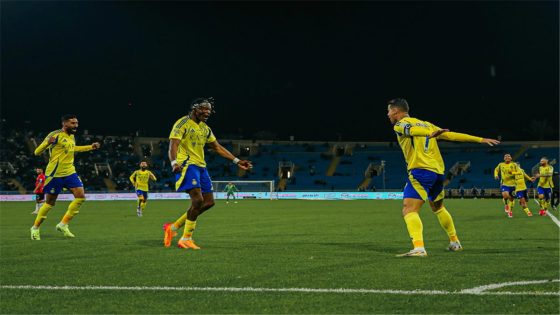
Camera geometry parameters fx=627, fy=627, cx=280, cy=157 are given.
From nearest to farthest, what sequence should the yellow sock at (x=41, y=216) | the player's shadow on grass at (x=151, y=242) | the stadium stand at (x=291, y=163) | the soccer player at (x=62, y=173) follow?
the player's shadow on grass at (x=151, y=242)
the yellow sock at (x=41, y=216)
the soccer player at (x=62, y=173)
the stadium stand at (x=291, y=163)

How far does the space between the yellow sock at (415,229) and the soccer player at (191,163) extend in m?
3.49

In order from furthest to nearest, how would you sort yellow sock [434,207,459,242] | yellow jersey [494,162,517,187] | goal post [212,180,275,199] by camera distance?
goal post [212,180,275,199] < yellow jersey [494,162,517,187] < yellow sock [434,207,459,242]

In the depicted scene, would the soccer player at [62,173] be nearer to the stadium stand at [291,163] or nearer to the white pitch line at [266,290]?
the white pitch line at [266,290]

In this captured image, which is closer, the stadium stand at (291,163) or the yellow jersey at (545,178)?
the yellow jersey at (545,178)

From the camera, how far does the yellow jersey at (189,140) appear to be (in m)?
10.6

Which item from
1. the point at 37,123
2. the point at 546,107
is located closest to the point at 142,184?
the point at 37,123

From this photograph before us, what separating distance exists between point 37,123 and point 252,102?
90.2 ft

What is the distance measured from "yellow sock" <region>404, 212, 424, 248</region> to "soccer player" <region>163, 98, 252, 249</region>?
11.5ft

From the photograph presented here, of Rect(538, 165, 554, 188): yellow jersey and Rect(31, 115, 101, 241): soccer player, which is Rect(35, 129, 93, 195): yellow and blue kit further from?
Rect(538, 165, 554, 188): yellow jersey

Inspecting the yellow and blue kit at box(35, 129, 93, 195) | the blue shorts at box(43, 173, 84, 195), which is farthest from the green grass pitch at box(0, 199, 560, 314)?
the yellow and blue kit at box(35, 129, 93, 195)

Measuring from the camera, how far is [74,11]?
6047 centimetres

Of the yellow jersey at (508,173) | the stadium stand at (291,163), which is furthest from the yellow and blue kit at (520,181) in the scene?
the stadium stand at (291,163)

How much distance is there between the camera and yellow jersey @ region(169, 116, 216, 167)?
10.6 meters

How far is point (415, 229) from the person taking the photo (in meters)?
8.92
